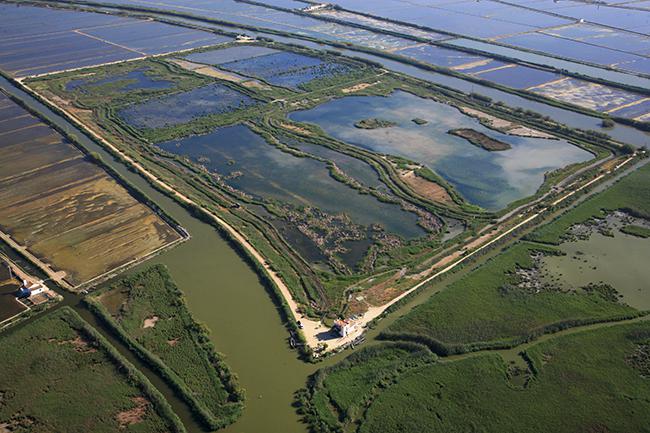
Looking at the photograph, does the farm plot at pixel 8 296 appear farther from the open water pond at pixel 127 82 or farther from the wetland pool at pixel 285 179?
the open water pond at pixel 127 82

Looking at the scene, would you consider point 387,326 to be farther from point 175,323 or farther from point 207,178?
point 207,178

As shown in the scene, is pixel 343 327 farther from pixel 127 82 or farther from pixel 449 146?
pixel 127 82

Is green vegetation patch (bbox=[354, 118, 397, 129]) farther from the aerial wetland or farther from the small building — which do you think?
the small building

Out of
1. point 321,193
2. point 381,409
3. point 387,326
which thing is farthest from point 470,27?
point 381,409

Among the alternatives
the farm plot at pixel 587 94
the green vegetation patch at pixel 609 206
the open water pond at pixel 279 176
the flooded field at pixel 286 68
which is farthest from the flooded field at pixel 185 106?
the farm plot at pixel 587 94

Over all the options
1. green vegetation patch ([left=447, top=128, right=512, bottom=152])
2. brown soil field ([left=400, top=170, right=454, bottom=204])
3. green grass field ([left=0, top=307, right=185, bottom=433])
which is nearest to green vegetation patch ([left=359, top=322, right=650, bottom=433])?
green grass field ([left=0, top=307, right=185, bottom=433])

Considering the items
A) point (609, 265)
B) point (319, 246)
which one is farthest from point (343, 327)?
A: point (609, 265)

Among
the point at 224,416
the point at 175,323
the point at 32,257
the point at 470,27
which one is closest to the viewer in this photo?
the point at 224,416
